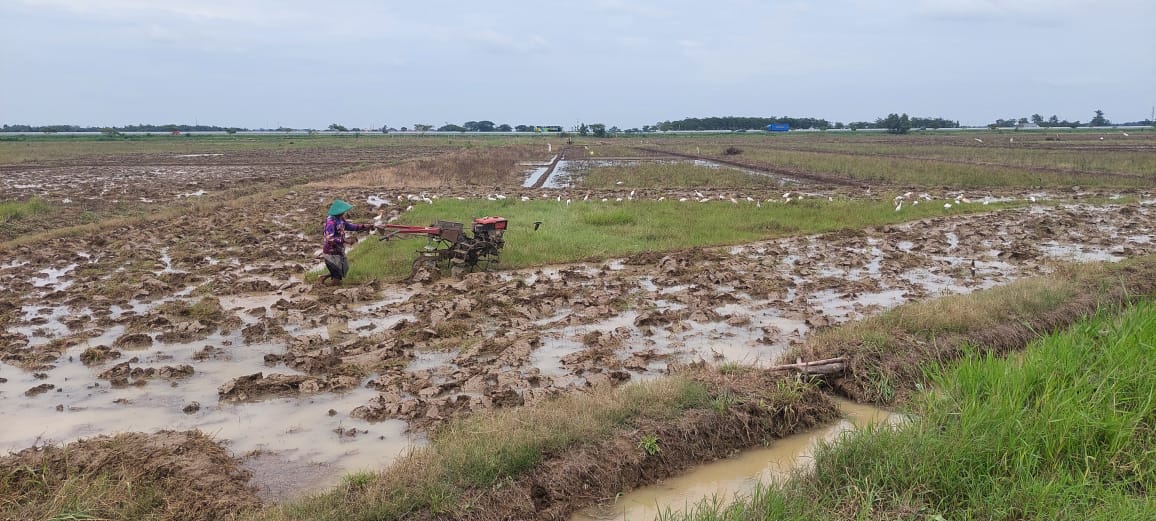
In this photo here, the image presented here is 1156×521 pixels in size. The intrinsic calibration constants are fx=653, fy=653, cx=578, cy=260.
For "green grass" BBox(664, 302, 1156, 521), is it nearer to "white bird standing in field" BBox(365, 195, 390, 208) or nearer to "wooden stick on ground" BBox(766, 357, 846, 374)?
"wooden stick on ground" BBox(766, 357, 846, 374)

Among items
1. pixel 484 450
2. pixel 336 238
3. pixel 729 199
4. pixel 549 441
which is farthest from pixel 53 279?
pixel 729 199

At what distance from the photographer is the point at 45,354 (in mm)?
6789

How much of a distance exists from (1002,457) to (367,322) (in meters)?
6.64

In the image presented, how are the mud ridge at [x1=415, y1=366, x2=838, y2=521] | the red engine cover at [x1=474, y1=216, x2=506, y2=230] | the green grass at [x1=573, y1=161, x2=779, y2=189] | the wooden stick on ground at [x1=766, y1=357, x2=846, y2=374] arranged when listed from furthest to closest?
the green grass at [x1=573, y1=161, x2=779, y2=189] < the red engine cover at [x1=474, y1=216, x2=506, y2=230] < the wooden stick on ground at [x1=766, y1=357, x2=846, y2=374] < the mud ridge at [x1=415, y1=366, x2=838, y2=521]

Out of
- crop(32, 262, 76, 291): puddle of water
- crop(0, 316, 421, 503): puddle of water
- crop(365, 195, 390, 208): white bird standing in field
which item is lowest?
crop(0, 316, 421, 503): puddle of water

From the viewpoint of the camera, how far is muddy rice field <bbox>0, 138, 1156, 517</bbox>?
543 centimetres

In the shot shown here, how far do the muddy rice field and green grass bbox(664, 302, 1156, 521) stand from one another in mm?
2318

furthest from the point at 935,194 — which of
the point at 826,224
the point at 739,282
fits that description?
the point at 739,282

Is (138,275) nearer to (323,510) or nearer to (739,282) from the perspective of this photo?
(323,510)

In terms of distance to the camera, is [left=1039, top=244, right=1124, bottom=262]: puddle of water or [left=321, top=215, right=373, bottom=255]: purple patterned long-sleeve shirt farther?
[left=1039, top=244, right=1124, bottom=262]: puddle of water

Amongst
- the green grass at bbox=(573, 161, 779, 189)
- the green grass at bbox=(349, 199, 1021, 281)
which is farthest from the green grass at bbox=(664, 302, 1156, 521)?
the green grass at bbox=(573, 161, 779, 189)

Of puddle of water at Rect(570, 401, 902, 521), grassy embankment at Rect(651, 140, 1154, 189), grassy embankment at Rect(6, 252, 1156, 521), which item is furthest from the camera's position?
grassy embankment at Rect(651, 140, 1154, 189)

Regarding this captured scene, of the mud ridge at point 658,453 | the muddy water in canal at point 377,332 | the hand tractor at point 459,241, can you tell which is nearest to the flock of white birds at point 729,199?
the muddy water in canal at point 377,332

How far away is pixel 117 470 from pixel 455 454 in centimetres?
215
